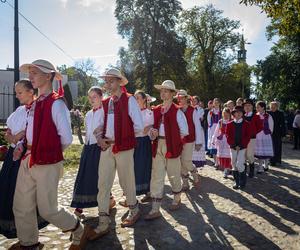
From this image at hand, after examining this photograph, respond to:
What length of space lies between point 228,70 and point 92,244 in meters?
43.1

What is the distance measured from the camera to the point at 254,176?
9344 mm

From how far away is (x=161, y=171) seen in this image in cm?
592

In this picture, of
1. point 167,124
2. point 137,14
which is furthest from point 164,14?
point 167,124

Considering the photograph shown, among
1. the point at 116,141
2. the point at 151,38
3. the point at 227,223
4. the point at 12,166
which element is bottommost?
the point at 227,223

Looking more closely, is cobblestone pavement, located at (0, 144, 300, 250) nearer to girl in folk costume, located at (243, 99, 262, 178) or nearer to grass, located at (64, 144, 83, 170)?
girl in folk costume, located at (243, 99, 262, 178)

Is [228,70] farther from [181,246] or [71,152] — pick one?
[181,246]

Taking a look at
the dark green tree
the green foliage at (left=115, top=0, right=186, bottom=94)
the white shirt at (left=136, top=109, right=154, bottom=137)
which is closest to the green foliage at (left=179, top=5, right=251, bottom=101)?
the dark green tree

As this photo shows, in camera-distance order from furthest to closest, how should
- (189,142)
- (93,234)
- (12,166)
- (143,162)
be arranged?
(189,142) < (143,162) < (93,234) < (12,166)

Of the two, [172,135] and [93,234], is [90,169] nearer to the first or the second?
[93,234]

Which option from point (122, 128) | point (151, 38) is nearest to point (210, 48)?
point (151, 38)

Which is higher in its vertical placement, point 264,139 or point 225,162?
point 264,139

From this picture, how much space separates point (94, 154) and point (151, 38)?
3003 cm

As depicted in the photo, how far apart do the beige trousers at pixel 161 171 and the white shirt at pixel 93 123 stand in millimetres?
1006

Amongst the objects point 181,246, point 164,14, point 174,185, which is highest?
point 164,14
